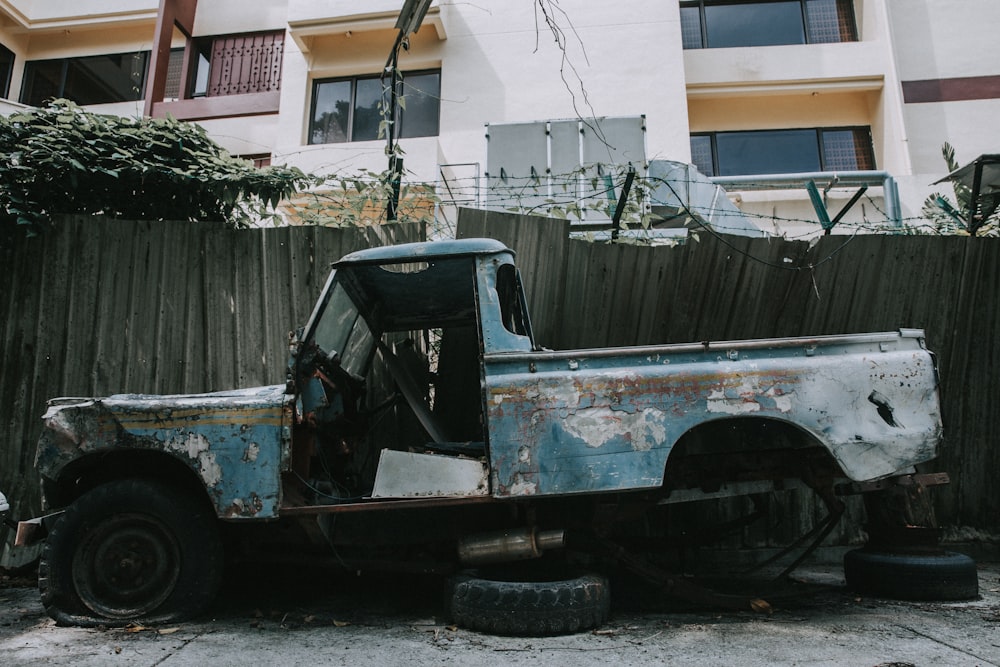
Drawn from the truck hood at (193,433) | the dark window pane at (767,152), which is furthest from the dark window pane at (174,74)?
the truck hood at (193,433)

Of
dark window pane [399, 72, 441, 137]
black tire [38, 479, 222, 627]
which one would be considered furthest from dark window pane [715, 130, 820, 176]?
black tire [38, 479, 222, 627]

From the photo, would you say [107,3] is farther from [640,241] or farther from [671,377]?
[671,377]

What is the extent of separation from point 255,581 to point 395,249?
254 centimetres

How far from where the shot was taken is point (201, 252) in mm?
4598

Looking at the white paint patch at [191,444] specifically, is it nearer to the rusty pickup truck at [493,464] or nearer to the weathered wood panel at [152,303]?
the rusty pickup truck at [493,464]

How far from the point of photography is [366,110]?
11.2 metres

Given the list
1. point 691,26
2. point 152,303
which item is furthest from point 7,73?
point 691,26

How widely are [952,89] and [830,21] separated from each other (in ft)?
8.38

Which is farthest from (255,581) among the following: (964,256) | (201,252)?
(964,256)

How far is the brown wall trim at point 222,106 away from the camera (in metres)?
11.5

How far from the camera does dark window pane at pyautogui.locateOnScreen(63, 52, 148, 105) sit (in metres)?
12.9

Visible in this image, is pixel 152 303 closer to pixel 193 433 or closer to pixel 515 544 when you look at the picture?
pixel 193 433

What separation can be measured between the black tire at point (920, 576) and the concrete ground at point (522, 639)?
70 mm

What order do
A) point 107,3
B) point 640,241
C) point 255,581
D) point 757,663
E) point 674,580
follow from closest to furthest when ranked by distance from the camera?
point 757,663, point 674,580, point 255,581, point 640,241, point 107,3
